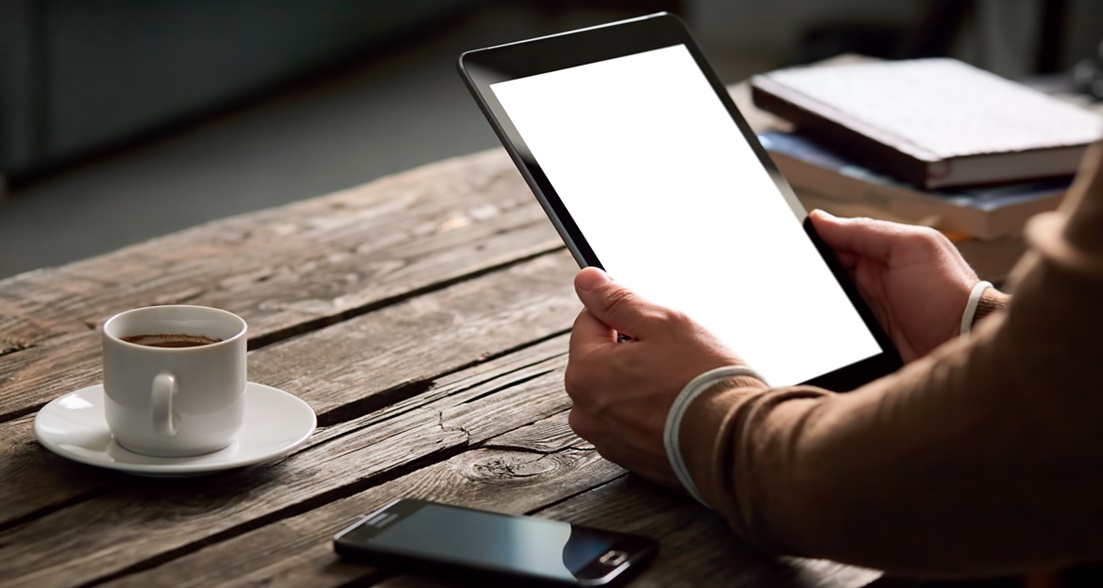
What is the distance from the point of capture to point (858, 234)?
914 mm

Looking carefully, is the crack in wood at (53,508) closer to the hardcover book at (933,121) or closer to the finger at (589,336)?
the finger at (589,336)

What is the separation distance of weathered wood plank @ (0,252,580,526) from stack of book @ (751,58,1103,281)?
32 centimetres

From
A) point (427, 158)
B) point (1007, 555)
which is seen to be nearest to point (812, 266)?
point (1007, 555)

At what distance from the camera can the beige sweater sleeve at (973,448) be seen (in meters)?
0.51

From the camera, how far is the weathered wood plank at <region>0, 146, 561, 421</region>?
97 cm

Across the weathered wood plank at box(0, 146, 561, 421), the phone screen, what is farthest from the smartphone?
the weathered wood plank at box(0, 146, 561, 421)

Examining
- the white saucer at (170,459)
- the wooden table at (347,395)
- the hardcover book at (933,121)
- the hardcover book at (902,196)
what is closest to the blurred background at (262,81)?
the hardcover book at (933,121)

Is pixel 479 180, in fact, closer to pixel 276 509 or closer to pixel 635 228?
pixel 635 228

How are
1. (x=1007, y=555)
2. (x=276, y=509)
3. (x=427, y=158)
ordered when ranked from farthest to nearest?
(x=427, y=158) < (x=276, y=509) < (x=1007, y=555)

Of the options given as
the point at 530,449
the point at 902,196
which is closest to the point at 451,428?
the point at 530,449

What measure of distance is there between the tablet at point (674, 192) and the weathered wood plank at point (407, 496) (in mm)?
124

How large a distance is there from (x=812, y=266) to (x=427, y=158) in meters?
2.73

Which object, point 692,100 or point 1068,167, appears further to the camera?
point 1068,167

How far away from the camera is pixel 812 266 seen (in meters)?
0.90
